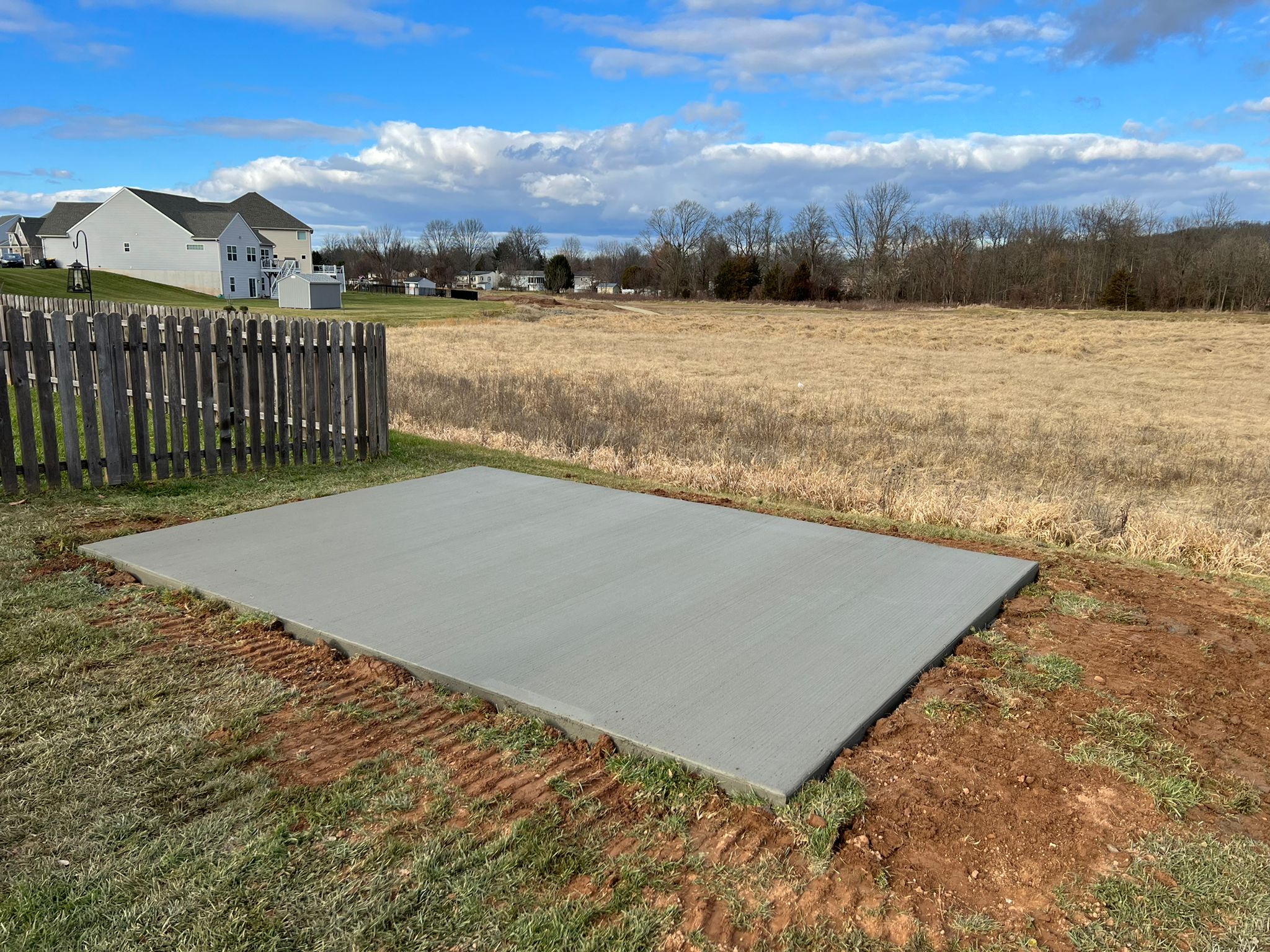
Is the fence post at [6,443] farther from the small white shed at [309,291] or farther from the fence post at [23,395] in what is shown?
the small white shed at [309,291]

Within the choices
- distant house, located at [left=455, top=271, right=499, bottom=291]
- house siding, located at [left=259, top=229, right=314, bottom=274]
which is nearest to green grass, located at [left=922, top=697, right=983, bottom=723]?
house siding, located at [left=259, top=229, right=314, bottom=274]

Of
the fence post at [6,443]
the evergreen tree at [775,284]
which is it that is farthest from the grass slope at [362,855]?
the evergreen tree at [775,284]

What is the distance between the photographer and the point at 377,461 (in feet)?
27.1

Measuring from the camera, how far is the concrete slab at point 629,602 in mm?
3178

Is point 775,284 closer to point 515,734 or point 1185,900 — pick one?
point 515,734

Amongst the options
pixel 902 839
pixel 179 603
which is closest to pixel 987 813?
pixel 902 839

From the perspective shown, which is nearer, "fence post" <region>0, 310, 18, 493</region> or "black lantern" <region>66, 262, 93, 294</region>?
"fence post" <region>0, 310, 18, 493</region>

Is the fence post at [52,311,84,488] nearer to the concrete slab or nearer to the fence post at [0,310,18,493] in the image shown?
the fence post at [0,310,18,493]

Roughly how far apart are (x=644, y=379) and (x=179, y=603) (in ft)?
48.4

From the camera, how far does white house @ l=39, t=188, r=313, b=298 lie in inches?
2435

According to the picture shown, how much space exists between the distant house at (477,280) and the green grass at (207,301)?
44.4 m

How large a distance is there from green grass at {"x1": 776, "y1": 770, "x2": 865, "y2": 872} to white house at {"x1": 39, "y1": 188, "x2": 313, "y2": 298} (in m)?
67.8

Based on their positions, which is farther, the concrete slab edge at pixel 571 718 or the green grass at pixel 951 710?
the green grass at pixel 951 710

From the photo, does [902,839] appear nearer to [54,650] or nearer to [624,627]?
[624,627]
